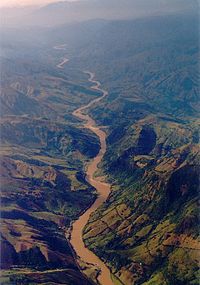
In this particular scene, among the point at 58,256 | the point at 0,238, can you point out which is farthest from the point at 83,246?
the point at 0,238

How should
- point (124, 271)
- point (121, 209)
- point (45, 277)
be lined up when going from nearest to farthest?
point (45, 277), point (124, 271), point (121, 209)

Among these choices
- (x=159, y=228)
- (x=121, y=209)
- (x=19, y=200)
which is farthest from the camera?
(x=19, y=200)

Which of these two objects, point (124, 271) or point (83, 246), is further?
point (83, 246)

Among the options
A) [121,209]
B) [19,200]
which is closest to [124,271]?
[121,209]

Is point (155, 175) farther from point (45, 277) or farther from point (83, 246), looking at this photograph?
point (45, 277)

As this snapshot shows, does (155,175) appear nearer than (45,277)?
No

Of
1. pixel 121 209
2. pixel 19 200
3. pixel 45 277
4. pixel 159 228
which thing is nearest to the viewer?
pixel 45 277

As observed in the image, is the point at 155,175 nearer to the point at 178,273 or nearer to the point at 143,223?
the point at 143,223

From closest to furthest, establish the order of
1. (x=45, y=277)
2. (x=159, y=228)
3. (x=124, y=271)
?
1. (x=45, y=277)
2. (x=124, y=271)
3. (x=159, y=228)

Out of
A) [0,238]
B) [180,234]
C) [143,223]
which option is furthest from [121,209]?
[0,238]
